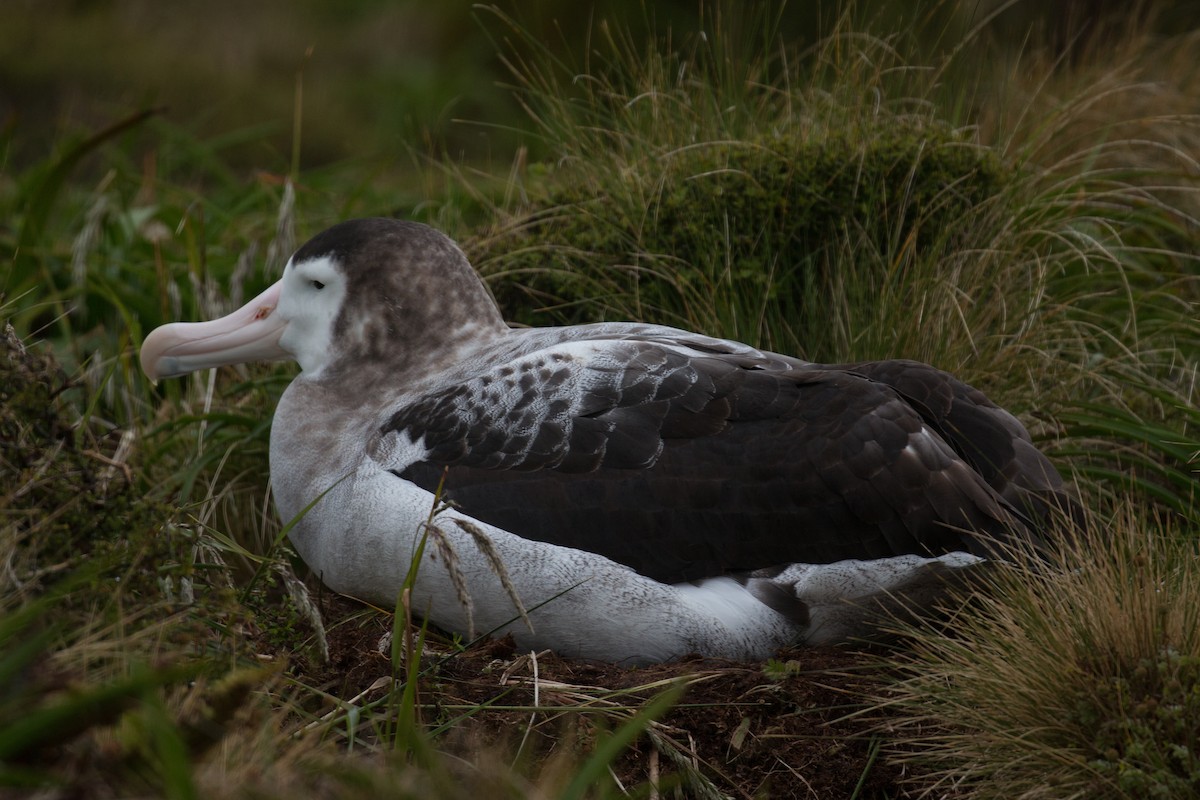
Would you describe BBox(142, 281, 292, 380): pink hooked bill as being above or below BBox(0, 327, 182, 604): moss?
below

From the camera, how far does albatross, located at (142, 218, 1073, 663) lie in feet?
12.2

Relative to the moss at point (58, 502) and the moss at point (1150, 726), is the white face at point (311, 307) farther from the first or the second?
the moss at point (1150, 726)

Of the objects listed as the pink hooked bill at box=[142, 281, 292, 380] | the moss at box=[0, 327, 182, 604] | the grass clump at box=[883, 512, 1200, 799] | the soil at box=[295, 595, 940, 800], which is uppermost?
the moss at box=[0, 327, 182, 604]

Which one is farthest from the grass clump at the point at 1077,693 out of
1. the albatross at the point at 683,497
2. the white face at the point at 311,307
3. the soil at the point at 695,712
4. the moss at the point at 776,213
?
the white face at the point at 311,307

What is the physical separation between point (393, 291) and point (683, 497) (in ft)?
4.40

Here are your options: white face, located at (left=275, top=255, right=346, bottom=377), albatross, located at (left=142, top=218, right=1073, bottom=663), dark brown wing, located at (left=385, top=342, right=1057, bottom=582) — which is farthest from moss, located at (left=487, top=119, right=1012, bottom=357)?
dark brown wing, located at (left=385, top=342, right=1057, bottom=582)

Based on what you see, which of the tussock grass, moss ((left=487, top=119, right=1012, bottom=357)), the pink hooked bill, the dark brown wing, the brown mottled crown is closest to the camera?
the tussock grass

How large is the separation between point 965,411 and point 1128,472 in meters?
0.93

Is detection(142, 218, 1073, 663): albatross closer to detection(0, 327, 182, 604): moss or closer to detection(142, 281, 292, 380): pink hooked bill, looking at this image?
detection(0, 327, 182, 604): moss

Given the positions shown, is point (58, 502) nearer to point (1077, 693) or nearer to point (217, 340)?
point (217, 340)

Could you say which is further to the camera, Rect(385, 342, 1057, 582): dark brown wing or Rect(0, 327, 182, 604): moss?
Rect(385, 342, 1057, 582): dark brown wing

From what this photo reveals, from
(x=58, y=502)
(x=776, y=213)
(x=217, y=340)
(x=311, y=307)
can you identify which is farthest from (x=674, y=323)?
(x=58, y=502)

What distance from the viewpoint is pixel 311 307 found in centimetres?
453

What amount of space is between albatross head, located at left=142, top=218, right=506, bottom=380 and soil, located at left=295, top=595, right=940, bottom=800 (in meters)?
1.17
